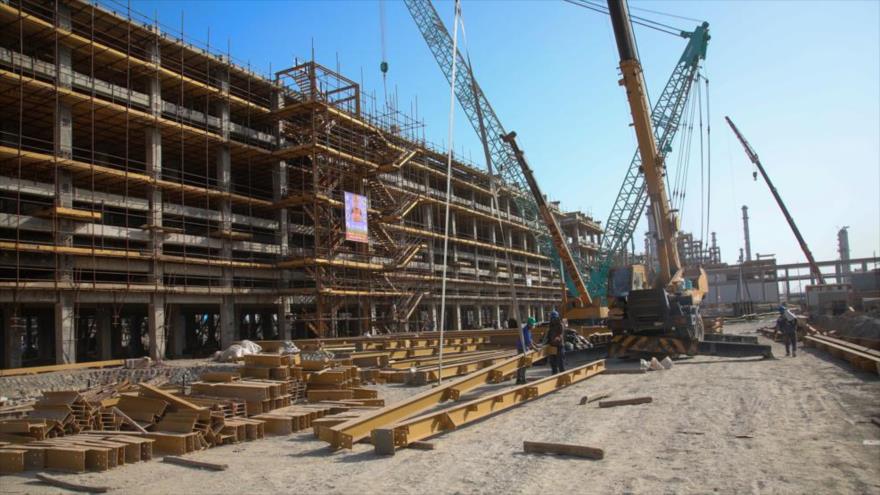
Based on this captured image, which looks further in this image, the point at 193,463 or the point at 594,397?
the point at 594,397

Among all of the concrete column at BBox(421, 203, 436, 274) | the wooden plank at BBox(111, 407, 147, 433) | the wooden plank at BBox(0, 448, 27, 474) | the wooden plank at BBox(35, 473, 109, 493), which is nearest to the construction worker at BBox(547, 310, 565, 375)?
the wooden plank at BBox(111, 407, 147, 433)

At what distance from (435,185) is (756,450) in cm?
4911

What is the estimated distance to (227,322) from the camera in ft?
104

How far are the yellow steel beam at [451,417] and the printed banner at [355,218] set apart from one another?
24.2m

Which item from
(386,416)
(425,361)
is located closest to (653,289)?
(425,361)

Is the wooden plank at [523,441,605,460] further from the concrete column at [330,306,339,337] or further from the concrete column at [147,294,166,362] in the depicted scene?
the concrete column at [330,306,339,337]

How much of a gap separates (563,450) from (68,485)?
5897mm

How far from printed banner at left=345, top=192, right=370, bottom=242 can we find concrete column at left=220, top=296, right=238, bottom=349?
7.33 metres

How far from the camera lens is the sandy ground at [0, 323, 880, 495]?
240 inches

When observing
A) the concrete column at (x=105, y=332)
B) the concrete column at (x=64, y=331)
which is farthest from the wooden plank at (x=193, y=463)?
the concrete column at (x=105, y=332)

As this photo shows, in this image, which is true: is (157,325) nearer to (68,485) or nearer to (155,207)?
(155,207)

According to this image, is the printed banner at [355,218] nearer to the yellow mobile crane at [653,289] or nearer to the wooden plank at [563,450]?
the yellow mobile crane at [653,289]

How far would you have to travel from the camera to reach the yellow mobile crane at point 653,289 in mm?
17969

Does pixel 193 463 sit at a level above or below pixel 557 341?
below
